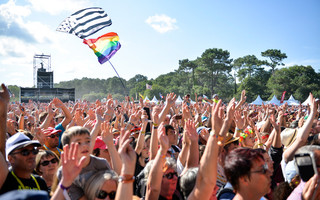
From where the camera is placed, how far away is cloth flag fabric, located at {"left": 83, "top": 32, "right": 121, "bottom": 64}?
13008 millimetres

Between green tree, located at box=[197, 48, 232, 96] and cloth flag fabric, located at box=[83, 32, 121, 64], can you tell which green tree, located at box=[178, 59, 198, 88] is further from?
cloth flag fabric, located at box=[83, 32, 121, 64]

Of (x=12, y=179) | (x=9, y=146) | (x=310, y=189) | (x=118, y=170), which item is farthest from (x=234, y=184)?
(x=9, y=146)

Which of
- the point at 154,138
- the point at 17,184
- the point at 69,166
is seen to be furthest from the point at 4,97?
the point at 154,138

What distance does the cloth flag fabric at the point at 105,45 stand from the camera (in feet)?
42.7

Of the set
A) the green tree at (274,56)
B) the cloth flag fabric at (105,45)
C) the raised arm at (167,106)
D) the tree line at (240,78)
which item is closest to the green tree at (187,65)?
the tree line at (240,78)

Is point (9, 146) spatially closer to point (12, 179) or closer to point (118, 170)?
point (12, 179)

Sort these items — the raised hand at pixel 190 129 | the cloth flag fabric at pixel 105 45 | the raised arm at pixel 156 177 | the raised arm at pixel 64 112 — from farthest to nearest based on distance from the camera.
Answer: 1. the cloth flag fabric at pixel 105 45
2. the raised arm at pixel 64 112
3. the raised hand at pixel 190 129
4. the raised arm at pixel 156 177

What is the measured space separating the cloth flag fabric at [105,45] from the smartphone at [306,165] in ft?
37.3

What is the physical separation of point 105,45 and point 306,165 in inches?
464

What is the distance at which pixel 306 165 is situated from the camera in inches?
90.4

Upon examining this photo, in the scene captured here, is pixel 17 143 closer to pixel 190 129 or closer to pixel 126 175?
pixel 126 175

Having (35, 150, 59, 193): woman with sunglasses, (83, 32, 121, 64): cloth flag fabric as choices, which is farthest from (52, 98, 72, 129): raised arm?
(83, 32, 121, 64): cloth flag fabric

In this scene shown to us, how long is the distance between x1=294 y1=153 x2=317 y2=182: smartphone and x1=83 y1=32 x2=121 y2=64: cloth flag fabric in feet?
37.3

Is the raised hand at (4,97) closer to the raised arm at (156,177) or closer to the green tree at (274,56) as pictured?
the raised arm at (156,177)
